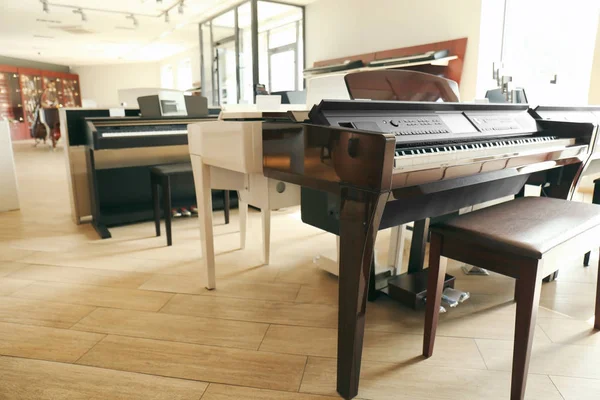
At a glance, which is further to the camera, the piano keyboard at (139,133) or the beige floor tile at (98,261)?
the piano keyboard at (139,133)

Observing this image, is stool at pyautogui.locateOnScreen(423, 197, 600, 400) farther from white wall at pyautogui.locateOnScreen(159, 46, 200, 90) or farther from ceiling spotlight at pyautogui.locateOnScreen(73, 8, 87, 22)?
white wall at pyautogui.locateOnScreen(159, 46, 200, 90)

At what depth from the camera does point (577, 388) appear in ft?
4.52

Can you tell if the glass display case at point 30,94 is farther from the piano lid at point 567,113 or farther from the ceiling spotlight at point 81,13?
the piano lid at point 567,113

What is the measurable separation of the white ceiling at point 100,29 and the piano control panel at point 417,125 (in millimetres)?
6964

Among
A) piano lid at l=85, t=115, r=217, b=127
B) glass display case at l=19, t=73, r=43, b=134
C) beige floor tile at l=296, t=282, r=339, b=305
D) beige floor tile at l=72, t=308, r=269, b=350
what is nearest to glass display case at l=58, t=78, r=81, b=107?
glass display case at l=19, t=73, r=43, b=134

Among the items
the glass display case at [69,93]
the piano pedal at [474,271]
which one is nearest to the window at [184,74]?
the glass display case at [69,93]

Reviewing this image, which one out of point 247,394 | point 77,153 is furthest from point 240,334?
point 77,153

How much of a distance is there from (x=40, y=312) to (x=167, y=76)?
1529 centimetres

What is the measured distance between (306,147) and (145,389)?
37.8 inches

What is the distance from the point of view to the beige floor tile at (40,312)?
1835 millimetres

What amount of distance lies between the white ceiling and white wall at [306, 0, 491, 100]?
0.71 meters

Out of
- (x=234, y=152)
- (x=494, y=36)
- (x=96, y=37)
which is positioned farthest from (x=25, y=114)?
(x=234, y=152)

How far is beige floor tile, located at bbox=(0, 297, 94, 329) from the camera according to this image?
1.83 m

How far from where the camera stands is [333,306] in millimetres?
1963
